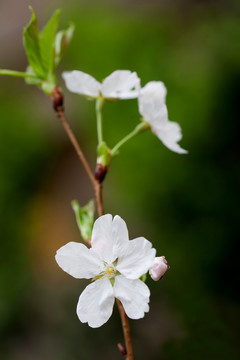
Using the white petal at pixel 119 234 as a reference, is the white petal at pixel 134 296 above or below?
below

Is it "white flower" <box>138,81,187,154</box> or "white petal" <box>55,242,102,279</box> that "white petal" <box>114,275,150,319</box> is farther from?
"white flower" <box>138,81,187,154</box>

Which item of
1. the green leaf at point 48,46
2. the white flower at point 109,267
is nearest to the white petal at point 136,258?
the white flower at point 109,267

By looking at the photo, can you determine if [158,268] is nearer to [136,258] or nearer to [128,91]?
[136,258]

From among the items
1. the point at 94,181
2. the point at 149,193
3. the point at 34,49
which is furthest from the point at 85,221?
the point at 149,193

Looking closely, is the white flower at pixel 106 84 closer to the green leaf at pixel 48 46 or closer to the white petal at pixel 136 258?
the green leaf at pixel 48 46

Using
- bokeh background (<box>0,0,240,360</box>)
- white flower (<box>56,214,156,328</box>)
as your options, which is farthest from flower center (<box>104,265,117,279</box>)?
bokeh background (<box>0,0,240,360</box>)
